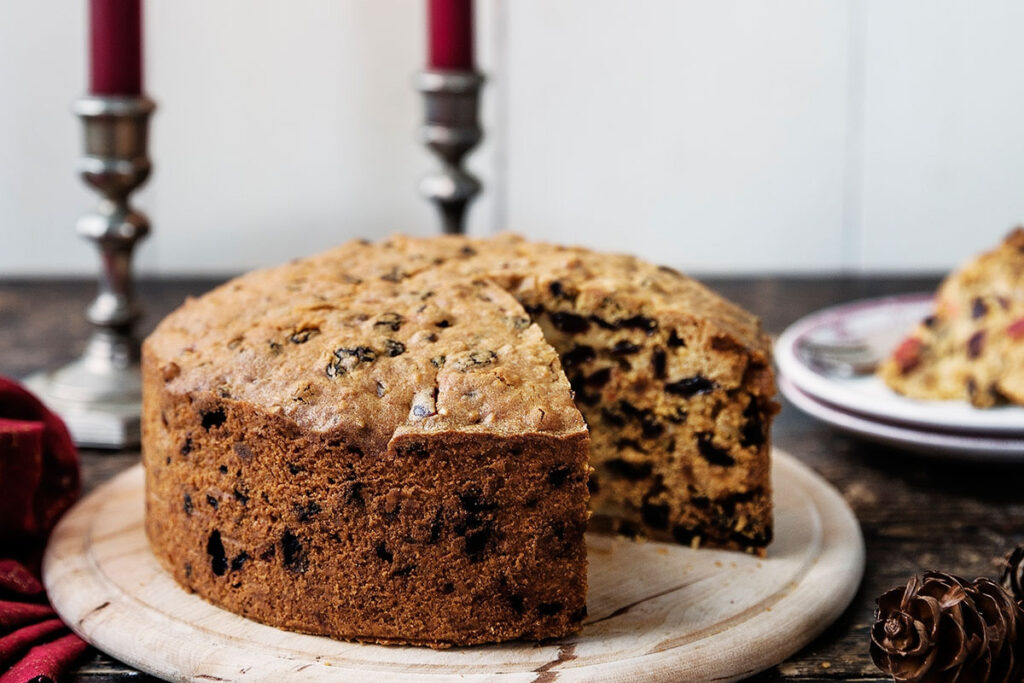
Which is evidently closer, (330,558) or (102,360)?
(330,558)

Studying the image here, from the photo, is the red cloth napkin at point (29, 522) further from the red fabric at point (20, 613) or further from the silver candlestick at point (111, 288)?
the silver candlestick at point (111, 288)

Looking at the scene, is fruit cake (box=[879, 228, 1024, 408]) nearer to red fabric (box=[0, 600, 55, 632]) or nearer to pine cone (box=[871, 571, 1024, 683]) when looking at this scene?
pine cone (box=[871, 571, 1024, 683])

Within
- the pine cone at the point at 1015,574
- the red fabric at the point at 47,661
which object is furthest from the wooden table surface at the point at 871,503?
the pine cone at the point at 1015,574

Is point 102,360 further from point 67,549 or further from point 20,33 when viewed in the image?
point 20,33

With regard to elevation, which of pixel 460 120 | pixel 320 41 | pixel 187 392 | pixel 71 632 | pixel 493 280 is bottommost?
pixel 71 632

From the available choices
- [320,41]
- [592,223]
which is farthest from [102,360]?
[592,223]

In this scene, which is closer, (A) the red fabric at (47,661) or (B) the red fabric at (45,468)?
(A) the red fabric at (47,661)

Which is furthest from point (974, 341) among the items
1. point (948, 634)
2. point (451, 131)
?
point (451, 131)
